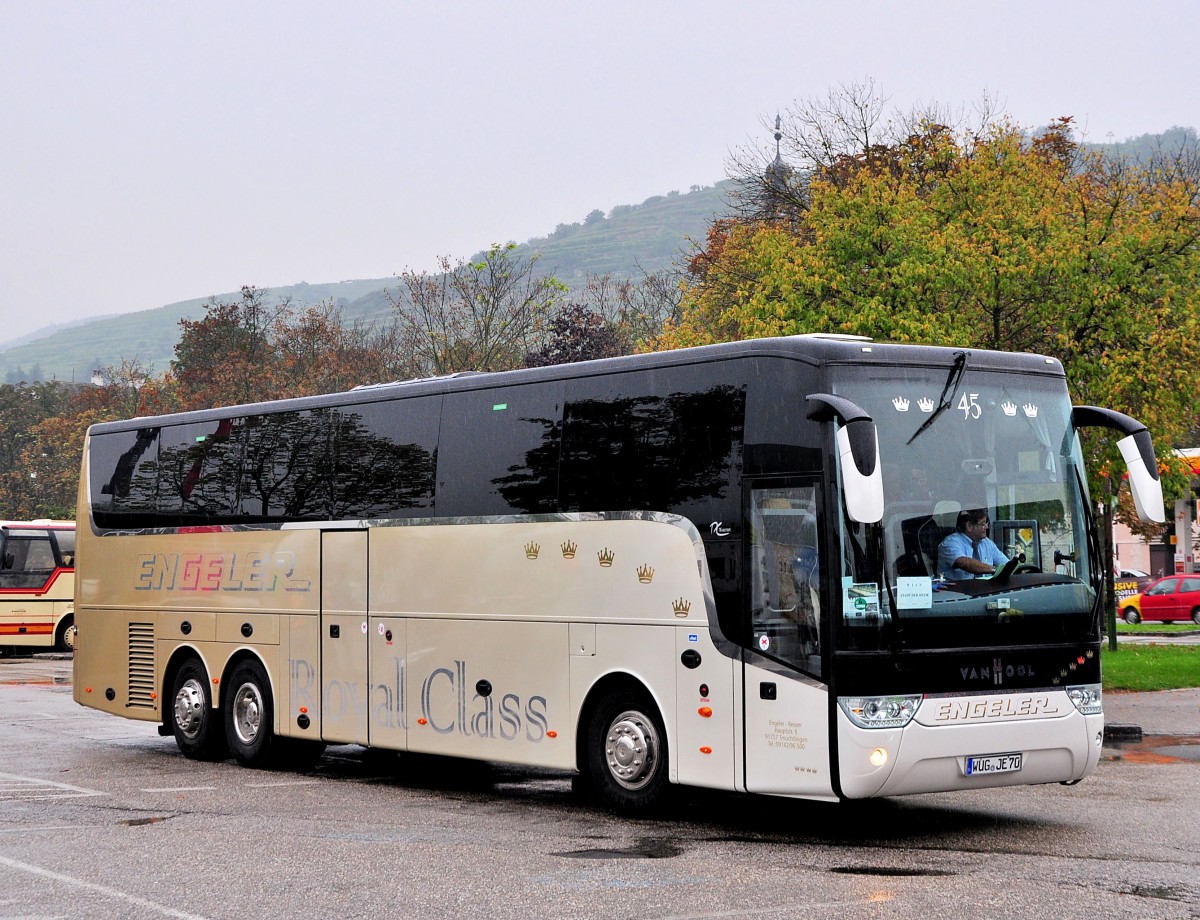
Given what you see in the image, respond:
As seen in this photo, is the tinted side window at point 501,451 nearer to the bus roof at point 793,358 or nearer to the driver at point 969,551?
the bus roof at point 793,358

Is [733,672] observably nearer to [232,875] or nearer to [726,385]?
[726,385]

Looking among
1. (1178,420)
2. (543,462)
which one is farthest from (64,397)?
(543,462)

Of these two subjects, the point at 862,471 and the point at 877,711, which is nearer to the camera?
the point at 862,471

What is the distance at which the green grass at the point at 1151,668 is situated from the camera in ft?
80.5

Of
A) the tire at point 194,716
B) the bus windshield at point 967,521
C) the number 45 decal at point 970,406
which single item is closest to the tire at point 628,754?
the bus windshield at point 967,521

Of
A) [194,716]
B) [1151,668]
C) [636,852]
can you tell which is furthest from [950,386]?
[1151,668]

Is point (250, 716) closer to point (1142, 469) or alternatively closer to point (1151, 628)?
point (1142, 469)

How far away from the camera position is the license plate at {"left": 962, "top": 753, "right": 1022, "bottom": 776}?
10.6 m

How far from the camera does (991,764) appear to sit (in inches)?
422

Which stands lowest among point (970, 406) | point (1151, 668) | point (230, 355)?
point (1151, 668)

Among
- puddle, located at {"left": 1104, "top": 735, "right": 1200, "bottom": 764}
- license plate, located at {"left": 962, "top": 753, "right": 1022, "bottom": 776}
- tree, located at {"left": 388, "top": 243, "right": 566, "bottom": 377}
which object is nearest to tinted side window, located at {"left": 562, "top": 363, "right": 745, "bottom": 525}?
license plate, located at {"left": 962, "top": 753, "right": 1022, "bottom": 776}

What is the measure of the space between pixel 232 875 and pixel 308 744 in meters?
6.78

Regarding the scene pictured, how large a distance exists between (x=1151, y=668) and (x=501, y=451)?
57.3ft

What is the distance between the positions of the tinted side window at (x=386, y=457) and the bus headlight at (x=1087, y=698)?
18.8 ft
